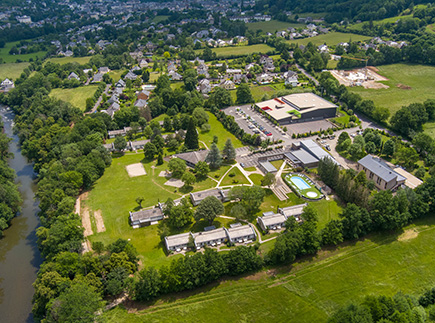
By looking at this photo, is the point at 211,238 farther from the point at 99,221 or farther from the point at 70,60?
the point at 70,60

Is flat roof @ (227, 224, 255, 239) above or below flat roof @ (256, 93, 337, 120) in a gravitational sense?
below

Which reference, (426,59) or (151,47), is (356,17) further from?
(151,47)

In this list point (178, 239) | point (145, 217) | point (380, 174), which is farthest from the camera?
point (380, 174)

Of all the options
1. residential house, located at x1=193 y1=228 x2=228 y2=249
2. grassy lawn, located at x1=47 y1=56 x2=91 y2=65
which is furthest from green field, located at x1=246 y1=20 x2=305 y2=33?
residential house, located at x1=193 y1=228 x2=228 y2=249

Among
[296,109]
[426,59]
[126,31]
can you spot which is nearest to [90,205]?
[296,109]

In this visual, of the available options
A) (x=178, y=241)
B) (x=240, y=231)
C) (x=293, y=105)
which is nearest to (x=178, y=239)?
A: (x=178, y=241)

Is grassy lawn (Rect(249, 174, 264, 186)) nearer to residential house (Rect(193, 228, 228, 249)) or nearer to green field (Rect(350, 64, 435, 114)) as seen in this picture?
residential house (Rect(193, 228, 228, 249))
